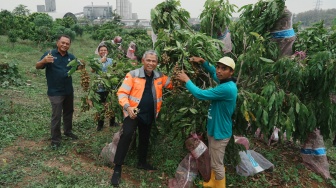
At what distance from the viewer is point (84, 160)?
13.5 feet

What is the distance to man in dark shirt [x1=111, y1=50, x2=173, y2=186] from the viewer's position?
3330mm

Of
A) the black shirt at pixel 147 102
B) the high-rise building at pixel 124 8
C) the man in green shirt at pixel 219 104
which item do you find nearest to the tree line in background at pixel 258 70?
the man in green shirt at pixel 219 104

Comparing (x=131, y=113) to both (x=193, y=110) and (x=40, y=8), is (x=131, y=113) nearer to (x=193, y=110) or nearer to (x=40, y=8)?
(x=193, y=110)

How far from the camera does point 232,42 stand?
4488mm

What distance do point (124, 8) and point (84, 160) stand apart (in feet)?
352

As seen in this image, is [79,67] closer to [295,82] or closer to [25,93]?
[295,82]

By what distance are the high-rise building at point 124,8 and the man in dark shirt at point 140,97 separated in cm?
9906

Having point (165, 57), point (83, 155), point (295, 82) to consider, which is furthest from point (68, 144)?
point (295, 82)

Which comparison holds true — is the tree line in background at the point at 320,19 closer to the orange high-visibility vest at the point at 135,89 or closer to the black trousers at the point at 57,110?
the orange high-visibility vest at the point at 135,89

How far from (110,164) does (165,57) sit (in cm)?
179

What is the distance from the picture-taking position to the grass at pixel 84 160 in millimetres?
3580

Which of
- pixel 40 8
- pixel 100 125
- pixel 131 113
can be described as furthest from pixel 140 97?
pixel 40 8

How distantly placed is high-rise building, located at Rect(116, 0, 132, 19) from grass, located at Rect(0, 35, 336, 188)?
97.4 m

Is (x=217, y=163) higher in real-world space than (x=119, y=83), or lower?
lower
